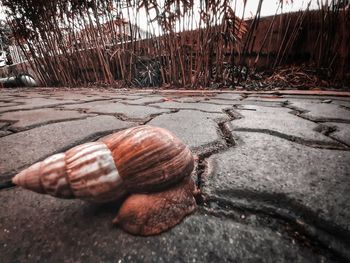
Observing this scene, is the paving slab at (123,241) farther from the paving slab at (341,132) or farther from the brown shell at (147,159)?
the paving slab at (341,132)

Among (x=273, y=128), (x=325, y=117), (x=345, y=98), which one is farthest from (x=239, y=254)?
(x=345, y=98)

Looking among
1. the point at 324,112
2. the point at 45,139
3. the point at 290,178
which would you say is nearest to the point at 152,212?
the point at 290,178

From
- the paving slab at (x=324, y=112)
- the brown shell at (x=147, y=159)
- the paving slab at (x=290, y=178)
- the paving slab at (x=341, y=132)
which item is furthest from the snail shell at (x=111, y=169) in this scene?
the paving slab at (x=324, y=112)

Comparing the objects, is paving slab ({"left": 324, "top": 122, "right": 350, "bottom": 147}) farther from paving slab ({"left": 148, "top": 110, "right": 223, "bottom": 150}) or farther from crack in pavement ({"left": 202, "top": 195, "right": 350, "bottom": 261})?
crack in pavement ({"left": 202, "top": 195, "right": 350, "bottom": 261})

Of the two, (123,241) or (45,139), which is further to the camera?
(45,139)

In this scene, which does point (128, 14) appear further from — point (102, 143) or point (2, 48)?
point (2, 48)

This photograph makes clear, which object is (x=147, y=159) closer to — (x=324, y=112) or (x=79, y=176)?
(x=79, y=176)

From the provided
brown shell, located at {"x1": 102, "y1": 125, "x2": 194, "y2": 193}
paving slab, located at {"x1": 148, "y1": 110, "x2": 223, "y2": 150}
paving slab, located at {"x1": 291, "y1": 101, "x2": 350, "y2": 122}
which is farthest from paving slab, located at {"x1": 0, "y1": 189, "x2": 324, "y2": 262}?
paving slab, located at {"x1": 291, "y1": 101, "x2": 350, "y2": 122}
